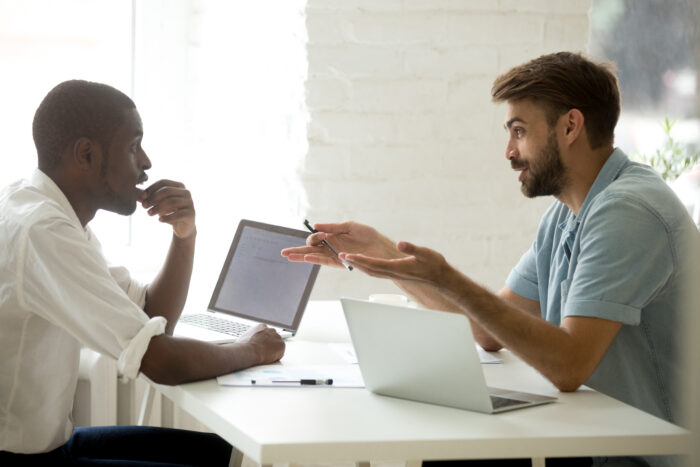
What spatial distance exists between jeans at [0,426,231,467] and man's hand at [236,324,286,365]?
24 centimetres

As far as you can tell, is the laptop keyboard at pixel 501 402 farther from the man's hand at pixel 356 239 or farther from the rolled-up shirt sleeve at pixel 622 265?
the man's hand at pixel 356 239

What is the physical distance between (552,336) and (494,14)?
1.32m

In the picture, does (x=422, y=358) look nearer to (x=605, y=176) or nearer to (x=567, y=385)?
(x=567, y=385)

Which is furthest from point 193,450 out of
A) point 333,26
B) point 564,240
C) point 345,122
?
point 333,26

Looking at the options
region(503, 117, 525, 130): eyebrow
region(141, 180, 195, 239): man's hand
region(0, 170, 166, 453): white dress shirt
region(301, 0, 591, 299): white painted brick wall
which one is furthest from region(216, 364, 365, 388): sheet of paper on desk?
region(301, 0, 591, 299): white painted brick wall

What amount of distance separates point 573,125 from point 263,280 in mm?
735

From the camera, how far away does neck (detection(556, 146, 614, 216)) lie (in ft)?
4.71

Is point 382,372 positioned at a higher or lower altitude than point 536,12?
lower

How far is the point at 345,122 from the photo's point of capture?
214 cm

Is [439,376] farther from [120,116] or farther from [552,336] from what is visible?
[120,116]

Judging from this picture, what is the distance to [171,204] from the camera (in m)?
1.55

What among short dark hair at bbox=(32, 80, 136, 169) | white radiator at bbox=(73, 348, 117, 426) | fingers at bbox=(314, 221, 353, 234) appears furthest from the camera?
fingers at bbox=(314, 221, 353, 234)

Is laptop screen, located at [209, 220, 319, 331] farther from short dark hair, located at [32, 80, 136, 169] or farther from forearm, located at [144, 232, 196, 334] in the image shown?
short dark hair, located at [32, 80, 136, 169]

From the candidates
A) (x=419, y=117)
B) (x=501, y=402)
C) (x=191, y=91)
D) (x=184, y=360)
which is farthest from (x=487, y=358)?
(x=191, y=91)
